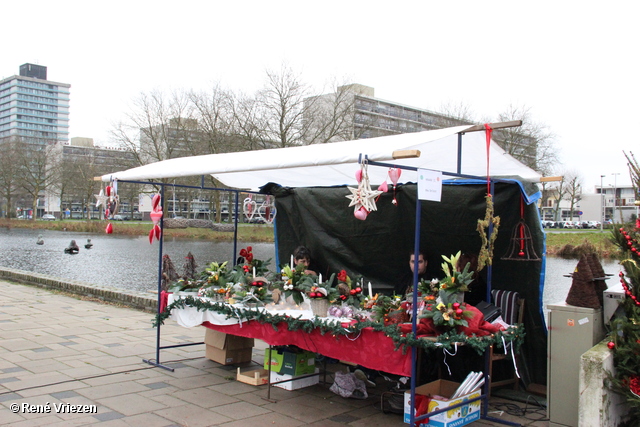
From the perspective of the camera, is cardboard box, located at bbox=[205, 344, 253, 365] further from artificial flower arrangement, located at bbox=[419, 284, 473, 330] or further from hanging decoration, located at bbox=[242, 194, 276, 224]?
artificial flower arrangement, located at bbox=[419, 284, 473, 330]

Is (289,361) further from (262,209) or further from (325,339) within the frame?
(262,209)

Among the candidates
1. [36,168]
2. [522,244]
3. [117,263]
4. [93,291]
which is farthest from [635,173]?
[36,168]

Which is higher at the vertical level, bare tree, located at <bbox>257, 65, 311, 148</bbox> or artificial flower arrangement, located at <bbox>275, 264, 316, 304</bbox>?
bare tree, located at <bbox>257, 65, 311, 148</bbox>

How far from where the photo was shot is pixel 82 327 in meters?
7.77

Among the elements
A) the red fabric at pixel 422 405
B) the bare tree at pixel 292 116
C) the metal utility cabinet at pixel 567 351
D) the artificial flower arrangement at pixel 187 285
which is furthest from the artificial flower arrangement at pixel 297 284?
the bare tree at pixel 292 116

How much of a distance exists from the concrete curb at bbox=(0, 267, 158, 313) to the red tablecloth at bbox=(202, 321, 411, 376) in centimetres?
491

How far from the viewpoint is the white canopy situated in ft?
13.2

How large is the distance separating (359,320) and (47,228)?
47.2 meters

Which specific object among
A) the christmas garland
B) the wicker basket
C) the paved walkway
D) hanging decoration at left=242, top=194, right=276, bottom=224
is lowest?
the paved walkway

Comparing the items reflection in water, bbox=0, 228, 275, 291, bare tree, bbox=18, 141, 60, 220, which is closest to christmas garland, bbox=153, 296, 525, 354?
reflection in water, bbox=0, 228, 275, 291

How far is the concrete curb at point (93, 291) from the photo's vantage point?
9562 mm

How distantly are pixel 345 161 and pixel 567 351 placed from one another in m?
2.27

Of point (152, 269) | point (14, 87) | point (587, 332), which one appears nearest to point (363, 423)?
point (587, 332)

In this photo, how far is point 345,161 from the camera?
3.79 metres
